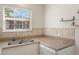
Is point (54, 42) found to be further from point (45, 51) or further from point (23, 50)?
point (23, 50)

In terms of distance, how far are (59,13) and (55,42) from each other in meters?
0.34

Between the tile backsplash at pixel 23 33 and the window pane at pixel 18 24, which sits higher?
the window pane at pixel 18 24

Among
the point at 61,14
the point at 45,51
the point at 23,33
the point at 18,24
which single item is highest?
the point at 61,14

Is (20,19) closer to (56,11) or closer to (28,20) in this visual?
(28,20)

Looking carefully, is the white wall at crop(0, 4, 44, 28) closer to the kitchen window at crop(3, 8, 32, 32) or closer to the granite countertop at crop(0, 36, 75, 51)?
the kitchen window at crop(3, 8, 32, 32)

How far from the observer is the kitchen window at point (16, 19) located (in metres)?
1.05

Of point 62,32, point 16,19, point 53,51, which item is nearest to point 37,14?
point 16,19

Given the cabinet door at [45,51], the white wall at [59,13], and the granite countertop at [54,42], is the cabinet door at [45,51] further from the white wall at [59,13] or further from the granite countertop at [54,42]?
the white wall at [59,13]

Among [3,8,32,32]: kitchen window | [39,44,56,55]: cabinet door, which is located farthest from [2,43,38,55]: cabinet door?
[3,8,32,32]: kitchen window

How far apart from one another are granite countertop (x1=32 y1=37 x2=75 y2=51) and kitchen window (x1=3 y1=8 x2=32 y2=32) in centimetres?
19

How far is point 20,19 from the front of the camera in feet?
3.57

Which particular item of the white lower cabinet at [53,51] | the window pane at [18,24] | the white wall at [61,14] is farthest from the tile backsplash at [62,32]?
the window pane at [18,24]

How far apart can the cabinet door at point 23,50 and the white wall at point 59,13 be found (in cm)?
29

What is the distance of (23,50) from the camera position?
42.1 inches
